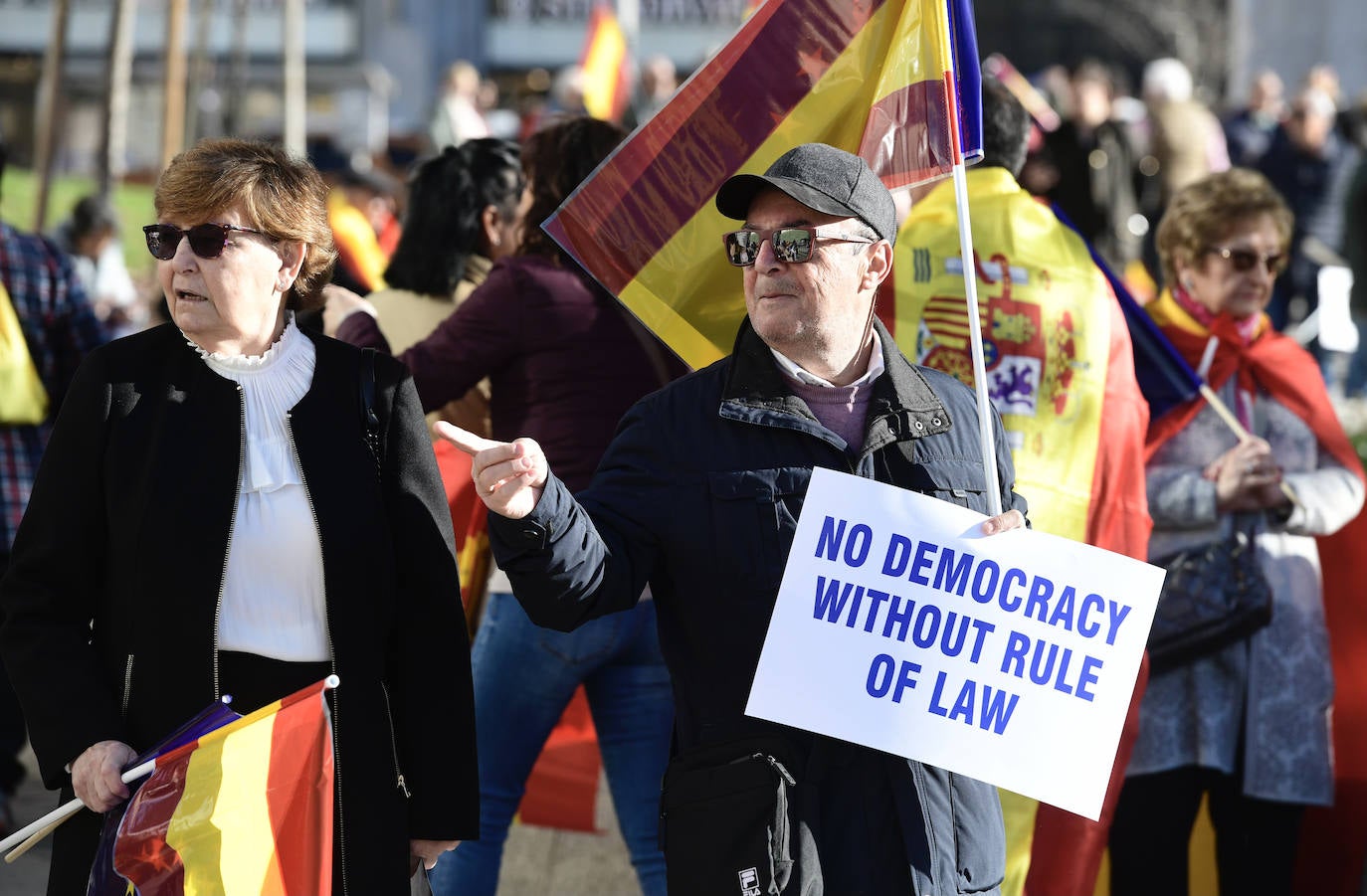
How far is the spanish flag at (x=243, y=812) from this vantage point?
9.40 feet

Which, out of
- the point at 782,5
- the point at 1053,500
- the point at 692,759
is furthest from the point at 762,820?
the point at 782,5

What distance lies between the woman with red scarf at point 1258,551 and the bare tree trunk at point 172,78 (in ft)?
29.5

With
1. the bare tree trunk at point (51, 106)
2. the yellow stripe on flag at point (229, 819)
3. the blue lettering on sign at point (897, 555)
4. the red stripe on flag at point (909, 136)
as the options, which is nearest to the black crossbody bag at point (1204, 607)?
the red stripe on flag at point (909, 136)

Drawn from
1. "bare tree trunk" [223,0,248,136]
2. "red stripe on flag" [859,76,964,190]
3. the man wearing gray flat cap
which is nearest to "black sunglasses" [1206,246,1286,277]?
"red stripe on flag" [859,76,964,190]

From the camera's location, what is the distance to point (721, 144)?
3.96 meters

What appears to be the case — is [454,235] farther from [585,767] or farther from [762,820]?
[762,820]

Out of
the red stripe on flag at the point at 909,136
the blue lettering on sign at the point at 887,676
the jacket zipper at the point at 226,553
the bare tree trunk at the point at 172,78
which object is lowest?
the blue lettering on sign at the point at 887,676

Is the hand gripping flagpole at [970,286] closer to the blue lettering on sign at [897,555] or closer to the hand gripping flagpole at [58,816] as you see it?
the blue lettering on sign at [897,555]

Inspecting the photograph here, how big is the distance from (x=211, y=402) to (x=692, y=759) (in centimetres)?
101

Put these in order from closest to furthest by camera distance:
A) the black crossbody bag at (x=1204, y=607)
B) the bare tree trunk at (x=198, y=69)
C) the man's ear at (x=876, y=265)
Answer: the man's ear at (x=876, y=265) → the black crossbody bag at (x=1204, y=607) → the bare tree trunk at (x=198, y=69)

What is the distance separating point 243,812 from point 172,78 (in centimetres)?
1097

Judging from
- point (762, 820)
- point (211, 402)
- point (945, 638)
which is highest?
point (211, 402)

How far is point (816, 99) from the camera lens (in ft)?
12.9

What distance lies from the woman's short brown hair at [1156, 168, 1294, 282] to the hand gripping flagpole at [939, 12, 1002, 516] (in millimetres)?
1444
